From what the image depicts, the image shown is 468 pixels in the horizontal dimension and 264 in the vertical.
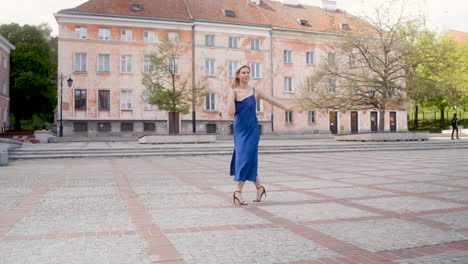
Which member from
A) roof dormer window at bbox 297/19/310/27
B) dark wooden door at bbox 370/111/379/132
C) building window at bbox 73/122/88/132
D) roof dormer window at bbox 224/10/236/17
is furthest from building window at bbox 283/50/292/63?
building window at bbox 73/122/88/132

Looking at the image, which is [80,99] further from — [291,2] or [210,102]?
[291,2]

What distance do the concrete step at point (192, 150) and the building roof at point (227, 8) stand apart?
14.6 metres

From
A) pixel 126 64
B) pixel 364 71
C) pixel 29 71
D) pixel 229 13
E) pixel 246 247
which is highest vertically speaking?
pixel 229 13

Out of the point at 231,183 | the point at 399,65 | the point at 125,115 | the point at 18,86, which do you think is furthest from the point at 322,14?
the point at 231,183

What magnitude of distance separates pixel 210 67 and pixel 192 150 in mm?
21369

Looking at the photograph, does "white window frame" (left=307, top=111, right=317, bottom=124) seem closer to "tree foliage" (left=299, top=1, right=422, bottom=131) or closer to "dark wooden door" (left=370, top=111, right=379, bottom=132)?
"dark wooden door" (left=370, top=111, right=379, bottom=132)

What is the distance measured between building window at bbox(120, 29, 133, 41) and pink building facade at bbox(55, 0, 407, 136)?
9cm

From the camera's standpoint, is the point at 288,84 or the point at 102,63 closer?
the point at 102,63

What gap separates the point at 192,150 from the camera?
18594 millimetres

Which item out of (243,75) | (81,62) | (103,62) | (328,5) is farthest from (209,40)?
(243,75)

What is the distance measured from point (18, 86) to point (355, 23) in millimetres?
37780

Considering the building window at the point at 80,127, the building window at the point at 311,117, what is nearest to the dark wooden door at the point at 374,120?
the building window at the point at 311,117

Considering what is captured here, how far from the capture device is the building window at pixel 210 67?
3844 cm

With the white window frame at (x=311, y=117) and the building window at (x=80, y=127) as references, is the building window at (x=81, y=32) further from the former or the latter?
the white window frame at (x=311, y=117)
